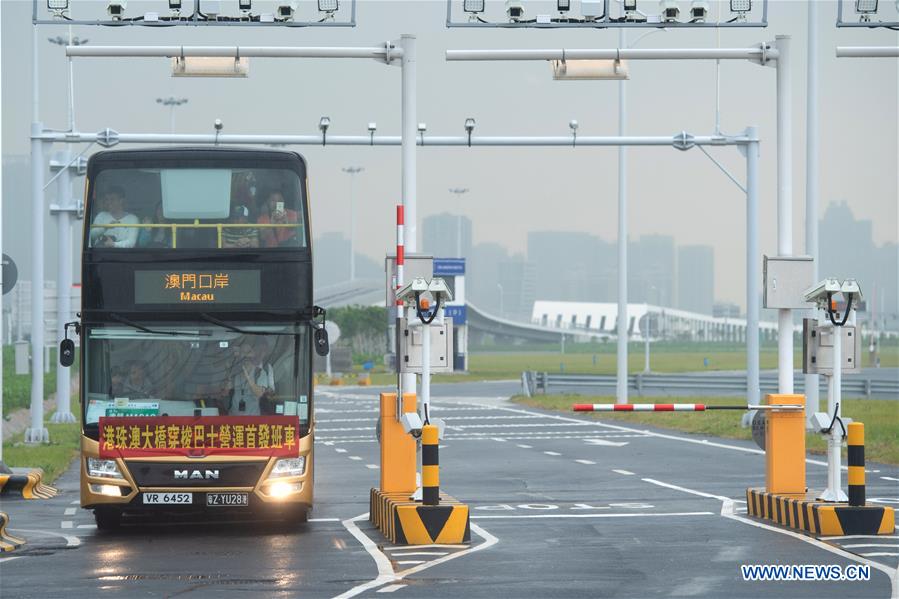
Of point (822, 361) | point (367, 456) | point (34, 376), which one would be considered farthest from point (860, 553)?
point (34, 376)

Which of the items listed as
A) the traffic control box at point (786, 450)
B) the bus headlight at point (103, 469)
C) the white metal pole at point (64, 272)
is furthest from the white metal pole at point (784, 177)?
the white metal pole at point (64, 272)

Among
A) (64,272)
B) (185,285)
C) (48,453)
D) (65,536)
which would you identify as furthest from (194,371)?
(64,272)

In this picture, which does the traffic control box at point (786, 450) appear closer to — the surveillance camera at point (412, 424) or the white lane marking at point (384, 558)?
the white lane marking at point (384, 558)

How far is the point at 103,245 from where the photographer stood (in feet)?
→ 56.2

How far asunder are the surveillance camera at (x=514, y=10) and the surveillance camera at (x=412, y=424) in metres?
5.39

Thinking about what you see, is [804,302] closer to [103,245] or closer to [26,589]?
[103,245]

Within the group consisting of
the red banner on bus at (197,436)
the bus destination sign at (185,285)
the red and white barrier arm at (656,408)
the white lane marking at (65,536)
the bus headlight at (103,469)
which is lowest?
the white lane marking at (65,536)

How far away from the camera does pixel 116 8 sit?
1941cm

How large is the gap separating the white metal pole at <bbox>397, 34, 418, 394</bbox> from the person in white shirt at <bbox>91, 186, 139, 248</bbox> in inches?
118

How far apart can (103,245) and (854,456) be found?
7.82 m

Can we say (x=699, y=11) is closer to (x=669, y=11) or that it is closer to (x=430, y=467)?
(x=669, y=11)

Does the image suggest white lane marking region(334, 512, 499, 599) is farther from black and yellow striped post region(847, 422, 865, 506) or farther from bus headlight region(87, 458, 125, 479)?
black and yellow striped post region(847, 422, 865, 506)

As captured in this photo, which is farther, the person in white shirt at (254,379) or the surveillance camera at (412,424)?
the person in white shirt at (254,379)

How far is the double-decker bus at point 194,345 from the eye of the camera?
16906mm
